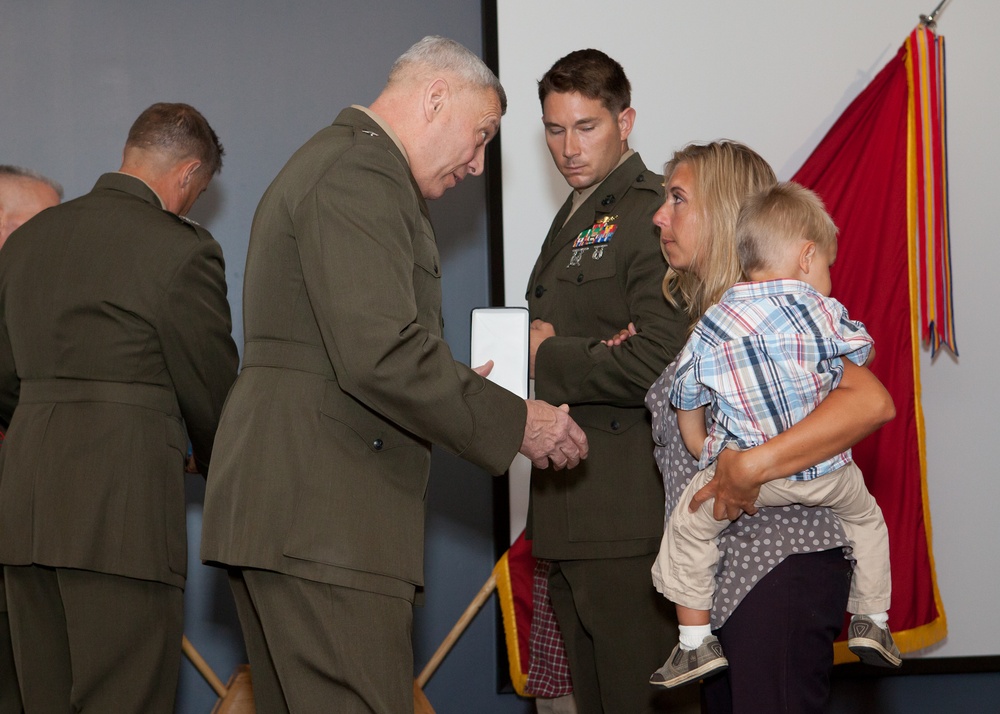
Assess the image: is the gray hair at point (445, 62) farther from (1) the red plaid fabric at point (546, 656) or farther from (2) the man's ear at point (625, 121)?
(1) the red plaid fabric at point (546, 656)

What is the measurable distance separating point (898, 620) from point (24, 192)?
3.00 metres

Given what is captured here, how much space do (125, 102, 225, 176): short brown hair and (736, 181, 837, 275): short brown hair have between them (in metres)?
1.48

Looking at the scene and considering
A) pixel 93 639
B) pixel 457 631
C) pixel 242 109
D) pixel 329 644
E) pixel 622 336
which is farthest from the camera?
pixel 242 109

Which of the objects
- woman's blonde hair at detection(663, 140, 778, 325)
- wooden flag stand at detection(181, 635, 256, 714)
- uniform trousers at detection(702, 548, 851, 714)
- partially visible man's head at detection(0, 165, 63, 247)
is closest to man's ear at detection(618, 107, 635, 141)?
woman's blonde hair at detection(663, 140, 778, 325)

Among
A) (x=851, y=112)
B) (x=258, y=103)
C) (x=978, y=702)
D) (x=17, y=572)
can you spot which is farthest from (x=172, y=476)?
(x=978, y=702)

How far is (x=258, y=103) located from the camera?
10.8 ft

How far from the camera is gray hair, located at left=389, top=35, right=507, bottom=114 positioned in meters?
1.88

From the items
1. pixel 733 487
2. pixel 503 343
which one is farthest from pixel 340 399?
pixel 733 487

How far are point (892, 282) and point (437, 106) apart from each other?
1948 millimetres

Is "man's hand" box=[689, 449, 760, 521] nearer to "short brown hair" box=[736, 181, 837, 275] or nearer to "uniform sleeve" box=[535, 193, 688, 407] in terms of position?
"short brown hair" box=[736, 181, 837, 275]

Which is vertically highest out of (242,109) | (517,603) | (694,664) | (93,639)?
(242,109)

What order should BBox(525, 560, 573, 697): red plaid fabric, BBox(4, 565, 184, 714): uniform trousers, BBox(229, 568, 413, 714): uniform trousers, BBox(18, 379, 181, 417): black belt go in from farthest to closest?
BBox(525, 560, 573, 697): red plaid fabric, BBox(18, 379, 181, 417): black belt, BBox(4, 565, 184, 714): uniform trousers, BBox(229, 568, 413, 714): uniform trousers

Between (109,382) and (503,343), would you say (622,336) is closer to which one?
(503,343)

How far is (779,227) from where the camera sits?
1.72 metres
